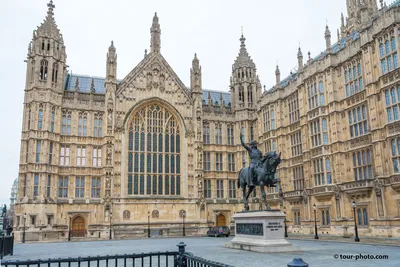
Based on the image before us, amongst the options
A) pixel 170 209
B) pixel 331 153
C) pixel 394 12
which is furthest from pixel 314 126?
pixel 170 209

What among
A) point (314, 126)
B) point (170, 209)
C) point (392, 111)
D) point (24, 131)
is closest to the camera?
point (392, 111)

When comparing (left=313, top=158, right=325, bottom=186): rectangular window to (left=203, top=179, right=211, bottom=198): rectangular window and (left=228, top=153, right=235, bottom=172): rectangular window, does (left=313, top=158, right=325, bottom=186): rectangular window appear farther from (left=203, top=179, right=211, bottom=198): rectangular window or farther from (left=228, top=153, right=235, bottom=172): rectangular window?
(left=203, top=179, right=211, bottom=198): rectangular window

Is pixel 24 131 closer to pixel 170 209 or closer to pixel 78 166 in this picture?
pixel 78 166

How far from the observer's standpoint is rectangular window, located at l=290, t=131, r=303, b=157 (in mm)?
45537

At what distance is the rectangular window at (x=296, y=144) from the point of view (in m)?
45.5

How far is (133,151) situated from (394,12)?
34303mm

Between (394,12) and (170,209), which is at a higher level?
(394,12)

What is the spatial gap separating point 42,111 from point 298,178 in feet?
108

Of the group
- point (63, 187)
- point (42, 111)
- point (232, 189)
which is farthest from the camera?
point (232, 189)

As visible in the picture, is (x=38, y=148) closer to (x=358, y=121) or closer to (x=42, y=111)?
(x=42, y=111)

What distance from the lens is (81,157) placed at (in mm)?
48406

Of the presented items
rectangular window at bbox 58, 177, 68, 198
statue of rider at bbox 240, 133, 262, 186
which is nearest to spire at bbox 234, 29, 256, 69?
rectangular window at bbox 58, 177, 68, 198

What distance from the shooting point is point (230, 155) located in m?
56.3

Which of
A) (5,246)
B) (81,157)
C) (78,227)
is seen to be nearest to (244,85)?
(81,157)
